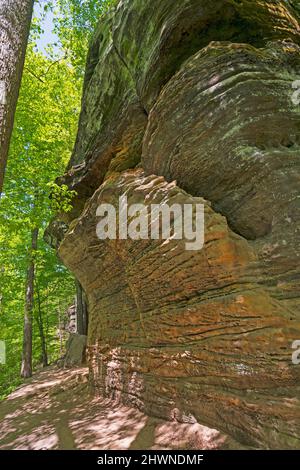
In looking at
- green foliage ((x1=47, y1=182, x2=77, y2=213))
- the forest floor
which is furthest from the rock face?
green foliage ((x1=47, y1=182, x2=77, y2=213))

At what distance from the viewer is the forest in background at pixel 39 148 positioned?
404 inches

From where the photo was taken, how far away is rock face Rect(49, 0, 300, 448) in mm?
3773

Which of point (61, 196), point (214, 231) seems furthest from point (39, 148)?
point (214, 231)

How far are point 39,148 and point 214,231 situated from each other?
9.97m

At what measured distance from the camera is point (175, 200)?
186 inches

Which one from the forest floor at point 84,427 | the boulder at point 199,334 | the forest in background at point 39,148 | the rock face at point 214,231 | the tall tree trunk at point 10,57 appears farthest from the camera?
the forest in background at point 39,148

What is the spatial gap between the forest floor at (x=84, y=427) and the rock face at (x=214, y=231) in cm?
25

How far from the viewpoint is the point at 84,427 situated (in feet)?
18.3

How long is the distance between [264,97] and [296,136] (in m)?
0.83

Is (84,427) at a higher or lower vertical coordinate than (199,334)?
lower

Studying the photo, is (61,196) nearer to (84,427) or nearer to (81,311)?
(84,427)

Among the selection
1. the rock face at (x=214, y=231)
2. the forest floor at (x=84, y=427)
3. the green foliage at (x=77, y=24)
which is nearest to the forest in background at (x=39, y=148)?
the green foliage at (x=77, y=24)

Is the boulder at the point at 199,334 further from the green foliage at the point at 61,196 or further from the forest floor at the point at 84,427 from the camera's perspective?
the green foliage at the point at 61,196

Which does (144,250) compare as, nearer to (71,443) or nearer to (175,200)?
(175,200)
